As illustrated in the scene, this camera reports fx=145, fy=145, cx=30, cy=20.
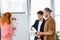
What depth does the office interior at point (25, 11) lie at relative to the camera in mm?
2258

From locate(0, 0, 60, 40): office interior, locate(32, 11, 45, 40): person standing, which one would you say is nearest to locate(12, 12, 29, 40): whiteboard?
locate(0, 0, 60, 40): office interior

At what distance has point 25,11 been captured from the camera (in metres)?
2.27

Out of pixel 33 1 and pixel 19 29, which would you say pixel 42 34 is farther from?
pixel 33 1

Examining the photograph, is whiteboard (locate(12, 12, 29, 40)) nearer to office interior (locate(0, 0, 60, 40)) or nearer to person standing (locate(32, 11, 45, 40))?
office interior (locate(0, 0, 60, 40))

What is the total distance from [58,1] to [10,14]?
790 millimetres

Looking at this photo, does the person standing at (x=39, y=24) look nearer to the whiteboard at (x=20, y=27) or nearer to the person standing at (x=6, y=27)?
the whiteboard at (x=20, y=27)

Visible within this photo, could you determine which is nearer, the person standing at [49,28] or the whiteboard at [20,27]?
the person standing at [49,28]

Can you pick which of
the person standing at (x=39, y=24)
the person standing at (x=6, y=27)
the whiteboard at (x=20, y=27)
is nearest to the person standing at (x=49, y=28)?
the person standing at (x=39, y=24)

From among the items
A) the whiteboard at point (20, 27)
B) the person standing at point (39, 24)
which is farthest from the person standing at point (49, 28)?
the whiteboard at point (20, 27)

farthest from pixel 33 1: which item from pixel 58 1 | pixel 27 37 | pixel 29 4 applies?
pixel 27 37

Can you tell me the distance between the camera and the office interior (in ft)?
7.41

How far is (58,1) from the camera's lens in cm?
232

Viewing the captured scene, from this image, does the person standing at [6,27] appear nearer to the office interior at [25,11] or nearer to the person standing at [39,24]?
the office interior at [25,11]

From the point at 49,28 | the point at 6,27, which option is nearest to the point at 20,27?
the point at 6,27
